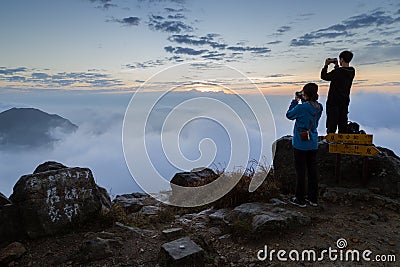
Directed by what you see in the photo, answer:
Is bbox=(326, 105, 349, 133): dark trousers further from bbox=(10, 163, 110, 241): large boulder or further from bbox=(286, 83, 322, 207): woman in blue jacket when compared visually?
bbox=(10, 163, 110, 241): large boulder

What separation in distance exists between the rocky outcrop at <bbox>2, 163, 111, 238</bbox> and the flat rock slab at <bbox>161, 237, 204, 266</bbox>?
217 cm

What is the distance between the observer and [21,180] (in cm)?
616

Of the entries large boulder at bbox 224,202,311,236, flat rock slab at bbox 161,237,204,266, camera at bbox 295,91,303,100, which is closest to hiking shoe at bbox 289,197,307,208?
large boulder at bbox 224,202,311,236

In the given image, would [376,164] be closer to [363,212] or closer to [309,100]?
[363,212]

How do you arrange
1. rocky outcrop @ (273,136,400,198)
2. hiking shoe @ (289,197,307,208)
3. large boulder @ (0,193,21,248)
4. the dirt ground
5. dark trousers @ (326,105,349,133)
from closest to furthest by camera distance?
the dirt ground
large boulder @ (0,193,21,248)
hiking shoe @ (289,197,307,208)
rocky outcrop @ (273,136,400,198)
dark trousers @ (326,105,349,133)

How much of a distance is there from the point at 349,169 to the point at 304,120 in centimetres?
270

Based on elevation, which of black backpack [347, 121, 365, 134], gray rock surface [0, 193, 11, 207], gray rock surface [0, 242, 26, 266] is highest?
black backpack [347, 121, 365, 134]

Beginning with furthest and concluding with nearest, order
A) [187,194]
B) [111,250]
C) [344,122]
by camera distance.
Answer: [187,194]
[344,122]
[111,250]

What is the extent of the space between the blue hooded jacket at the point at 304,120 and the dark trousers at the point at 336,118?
2.01 m

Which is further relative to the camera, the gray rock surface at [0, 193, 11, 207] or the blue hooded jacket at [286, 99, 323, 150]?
the blue hooded jacket at [286, 99, 323, 150]

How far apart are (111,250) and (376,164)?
21.2 feet

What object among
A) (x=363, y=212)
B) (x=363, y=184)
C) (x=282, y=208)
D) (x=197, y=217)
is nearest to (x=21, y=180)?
(x=197, y=217)

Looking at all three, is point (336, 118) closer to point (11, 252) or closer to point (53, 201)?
point (53, 201)

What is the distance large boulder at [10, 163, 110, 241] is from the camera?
5949 millimetres
